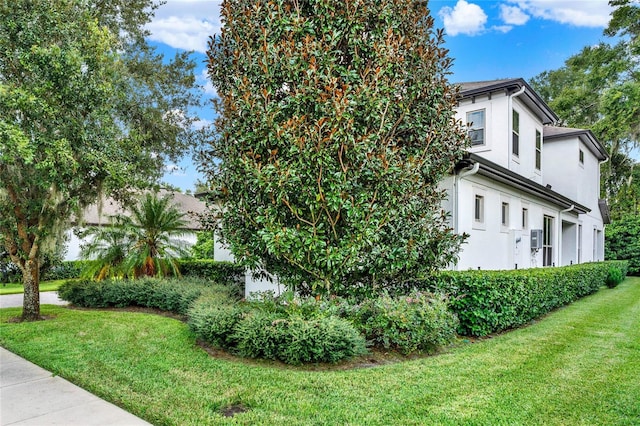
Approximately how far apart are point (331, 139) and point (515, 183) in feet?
22.6

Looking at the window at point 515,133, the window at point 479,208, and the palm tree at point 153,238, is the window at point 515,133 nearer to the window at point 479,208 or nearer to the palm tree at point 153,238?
the window at point 479,208

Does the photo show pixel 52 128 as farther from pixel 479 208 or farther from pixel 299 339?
pixel 479 208

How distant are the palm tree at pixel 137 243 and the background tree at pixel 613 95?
21196mm

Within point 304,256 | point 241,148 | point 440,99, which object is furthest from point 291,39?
point 304,256

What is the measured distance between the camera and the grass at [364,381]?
11.9 feet

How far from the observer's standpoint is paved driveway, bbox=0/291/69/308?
11.1 meters

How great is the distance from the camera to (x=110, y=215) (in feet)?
35.8

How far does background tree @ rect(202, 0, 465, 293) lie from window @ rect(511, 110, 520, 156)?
22.5 feet

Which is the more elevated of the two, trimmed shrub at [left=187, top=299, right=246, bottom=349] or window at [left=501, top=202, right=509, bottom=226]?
window at [left=501, top=202, right=509, bottom=226]

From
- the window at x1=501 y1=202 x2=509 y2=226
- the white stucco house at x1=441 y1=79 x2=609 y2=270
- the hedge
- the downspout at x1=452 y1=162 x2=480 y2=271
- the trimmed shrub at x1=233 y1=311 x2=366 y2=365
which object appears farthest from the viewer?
the hedge

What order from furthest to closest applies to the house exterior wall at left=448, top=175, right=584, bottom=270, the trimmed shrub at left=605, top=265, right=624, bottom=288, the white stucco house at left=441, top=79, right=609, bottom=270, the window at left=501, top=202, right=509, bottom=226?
the trimmed shrub at left=605, top=265, right=624, bottom=288
the window at left=501, top=202, right=509, bottom=226
the white stucco house at left=441, top=79, right=609, bottom=270
the house exterior wall at left=448, top=175, right=584, bottom=270

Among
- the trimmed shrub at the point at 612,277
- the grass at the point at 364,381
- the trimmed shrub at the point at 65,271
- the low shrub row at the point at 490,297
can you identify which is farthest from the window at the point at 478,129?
the trimmed shrub at the point at 65,271

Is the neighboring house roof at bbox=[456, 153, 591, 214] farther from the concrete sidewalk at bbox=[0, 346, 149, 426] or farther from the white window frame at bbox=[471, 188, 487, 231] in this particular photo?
the concrete sidewalk at bbox=[0, 346, 149, 426]

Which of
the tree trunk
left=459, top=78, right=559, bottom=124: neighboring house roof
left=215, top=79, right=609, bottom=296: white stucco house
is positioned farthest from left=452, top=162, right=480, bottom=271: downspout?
the tree trunk
